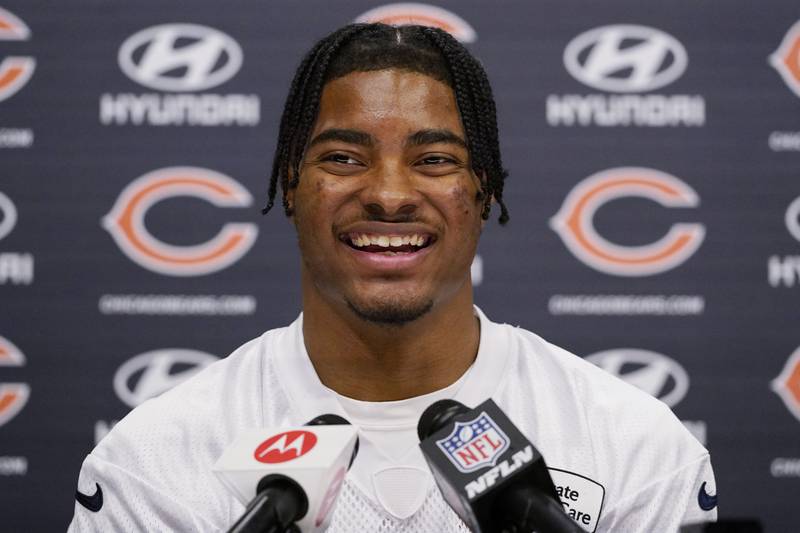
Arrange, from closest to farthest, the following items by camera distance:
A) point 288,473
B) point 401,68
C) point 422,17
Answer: point 288,473 → point 401,68 → point 422,17

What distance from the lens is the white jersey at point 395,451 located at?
1.51 m

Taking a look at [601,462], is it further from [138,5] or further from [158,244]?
[138,5]

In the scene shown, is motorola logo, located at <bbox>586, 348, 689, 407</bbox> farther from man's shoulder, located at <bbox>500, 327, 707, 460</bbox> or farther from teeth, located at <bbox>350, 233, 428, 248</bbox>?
teeth, located at <bbox>350, 233, 428, 248</bbox>

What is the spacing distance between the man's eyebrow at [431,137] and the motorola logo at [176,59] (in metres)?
1.47

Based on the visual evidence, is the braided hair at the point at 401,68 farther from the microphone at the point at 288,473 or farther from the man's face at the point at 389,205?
the microphone at the point at 288,473

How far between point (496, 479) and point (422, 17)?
6.92ft

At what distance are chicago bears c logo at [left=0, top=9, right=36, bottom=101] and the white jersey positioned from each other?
156 centimetres

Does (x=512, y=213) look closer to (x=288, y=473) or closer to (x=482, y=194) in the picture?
(x=482, y=194)

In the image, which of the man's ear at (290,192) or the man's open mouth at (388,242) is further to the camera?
the man's ear at (290,192)

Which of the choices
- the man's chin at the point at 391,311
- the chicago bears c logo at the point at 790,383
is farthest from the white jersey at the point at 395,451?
the chicago bears c logo at the point at 790,383

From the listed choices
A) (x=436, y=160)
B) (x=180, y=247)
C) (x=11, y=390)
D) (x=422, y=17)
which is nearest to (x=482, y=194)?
(x=436, y=160)

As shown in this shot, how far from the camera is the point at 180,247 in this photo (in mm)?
2830

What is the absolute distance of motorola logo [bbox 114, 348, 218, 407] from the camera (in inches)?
111

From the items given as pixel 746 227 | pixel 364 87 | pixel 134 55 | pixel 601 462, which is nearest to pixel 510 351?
pixel 601 462
